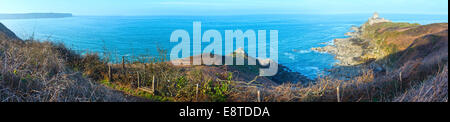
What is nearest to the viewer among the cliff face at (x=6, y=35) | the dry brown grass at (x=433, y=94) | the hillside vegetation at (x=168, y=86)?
the dry brown grass at (x=433, y=94)

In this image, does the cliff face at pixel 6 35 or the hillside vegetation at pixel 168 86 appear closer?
the hillside vegetation at pixel 168 86

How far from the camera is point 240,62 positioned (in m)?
32.1

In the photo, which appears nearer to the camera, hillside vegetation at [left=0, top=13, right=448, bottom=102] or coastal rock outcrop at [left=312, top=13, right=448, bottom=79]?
hillside vegetation at [left=0, top=13, right=448, bottom=102]

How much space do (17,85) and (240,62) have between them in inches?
1060

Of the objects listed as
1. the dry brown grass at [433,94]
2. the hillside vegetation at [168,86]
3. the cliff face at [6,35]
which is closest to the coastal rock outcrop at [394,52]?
the hillside vegetation at [168,86]

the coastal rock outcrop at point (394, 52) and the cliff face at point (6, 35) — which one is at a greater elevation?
the cliff face at point (6, 35)

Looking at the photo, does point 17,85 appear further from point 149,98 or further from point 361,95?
point 361,95

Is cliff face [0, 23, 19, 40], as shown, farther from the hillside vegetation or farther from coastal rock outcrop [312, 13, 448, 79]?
coastal rock outcrop [312, 13, 448, 79]

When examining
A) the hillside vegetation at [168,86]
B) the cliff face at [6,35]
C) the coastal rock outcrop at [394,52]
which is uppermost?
the cliff face at [6,35]

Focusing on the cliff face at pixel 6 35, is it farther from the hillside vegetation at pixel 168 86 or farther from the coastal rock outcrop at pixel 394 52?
the coastal rock outcrop at pixel 394 52

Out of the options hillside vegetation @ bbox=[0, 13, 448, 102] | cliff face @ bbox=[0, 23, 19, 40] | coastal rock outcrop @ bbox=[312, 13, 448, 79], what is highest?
cliff face @ bbox=[0, 23, 19, 40]

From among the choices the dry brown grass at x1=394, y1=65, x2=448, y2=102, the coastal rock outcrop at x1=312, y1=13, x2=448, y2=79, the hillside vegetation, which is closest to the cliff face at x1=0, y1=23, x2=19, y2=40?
the hillside vegetation

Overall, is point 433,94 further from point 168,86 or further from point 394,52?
point 394,52
